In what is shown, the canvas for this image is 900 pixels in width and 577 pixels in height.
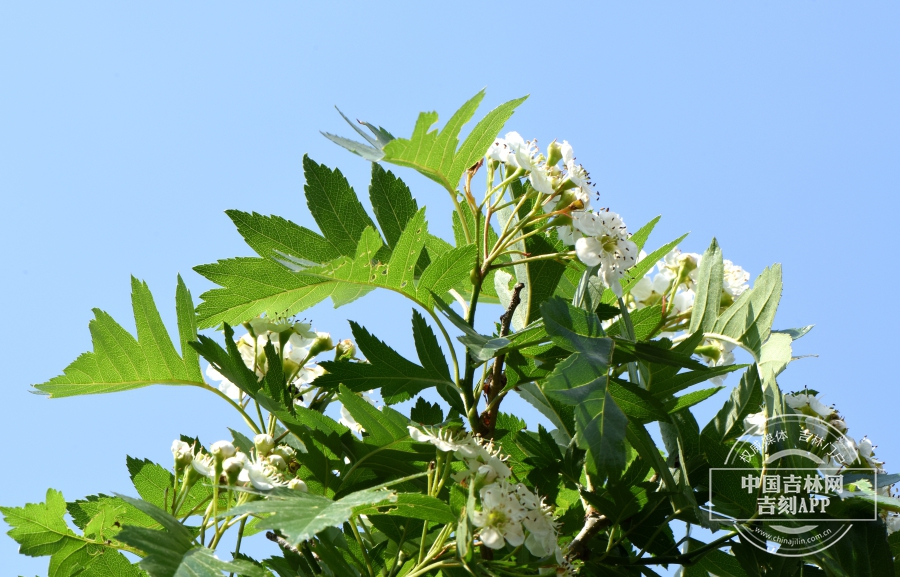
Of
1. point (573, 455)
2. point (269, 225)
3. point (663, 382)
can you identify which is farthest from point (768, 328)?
point (269, 225)

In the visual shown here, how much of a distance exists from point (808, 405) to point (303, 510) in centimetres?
103

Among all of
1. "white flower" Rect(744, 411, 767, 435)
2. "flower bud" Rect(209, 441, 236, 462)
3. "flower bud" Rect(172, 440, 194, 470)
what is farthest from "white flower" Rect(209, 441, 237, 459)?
"white flower" Rect(744, 411, 767, 435)

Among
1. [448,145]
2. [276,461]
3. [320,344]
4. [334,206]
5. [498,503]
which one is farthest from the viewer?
[320,344]

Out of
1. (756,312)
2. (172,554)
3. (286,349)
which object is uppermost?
(756,312)

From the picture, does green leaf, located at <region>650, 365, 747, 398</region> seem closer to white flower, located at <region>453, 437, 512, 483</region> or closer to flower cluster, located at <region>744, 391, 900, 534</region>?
flower cluster, located at <region>744, 391, 900, 534</region>

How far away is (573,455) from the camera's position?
1366mm

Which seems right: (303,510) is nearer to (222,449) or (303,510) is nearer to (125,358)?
(222,449)

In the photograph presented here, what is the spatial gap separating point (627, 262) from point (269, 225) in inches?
24.1

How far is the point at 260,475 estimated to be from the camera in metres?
1.17

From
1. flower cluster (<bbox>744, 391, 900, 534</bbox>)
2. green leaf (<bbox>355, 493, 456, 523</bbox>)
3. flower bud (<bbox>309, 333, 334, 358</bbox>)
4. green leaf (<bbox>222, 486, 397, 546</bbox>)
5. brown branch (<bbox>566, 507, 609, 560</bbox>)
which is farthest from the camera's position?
flower bud (<bbox>309, 333, 334, 358</bbox>)

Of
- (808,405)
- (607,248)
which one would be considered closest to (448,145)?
(607,248)

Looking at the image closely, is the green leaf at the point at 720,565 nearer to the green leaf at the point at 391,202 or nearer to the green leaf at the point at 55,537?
the green leaf at the point at 391,202

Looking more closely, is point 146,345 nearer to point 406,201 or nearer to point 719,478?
point 406,201

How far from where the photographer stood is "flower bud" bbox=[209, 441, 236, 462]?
1.19 m
